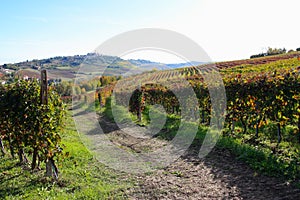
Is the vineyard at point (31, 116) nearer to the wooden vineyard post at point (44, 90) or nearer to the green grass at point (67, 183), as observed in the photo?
the wooden vineyard post at point (44, 90)

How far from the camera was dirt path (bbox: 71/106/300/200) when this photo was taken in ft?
16.7

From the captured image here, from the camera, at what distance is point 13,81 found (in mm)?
5953

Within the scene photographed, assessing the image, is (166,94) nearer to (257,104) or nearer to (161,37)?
(161,37)

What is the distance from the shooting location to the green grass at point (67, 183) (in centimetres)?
515

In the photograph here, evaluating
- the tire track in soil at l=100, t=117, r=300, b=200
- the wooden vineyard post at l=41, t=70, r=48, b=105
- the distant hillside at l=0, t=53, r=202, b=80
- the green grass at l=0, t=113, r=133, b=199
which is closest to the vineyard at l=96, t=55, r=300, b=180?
the tire track in soil at l=100, t=117, r=300, b=200

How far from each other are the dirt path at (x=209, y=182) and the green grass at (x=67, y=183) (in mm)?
504

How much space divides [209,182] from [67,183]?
3.44 m

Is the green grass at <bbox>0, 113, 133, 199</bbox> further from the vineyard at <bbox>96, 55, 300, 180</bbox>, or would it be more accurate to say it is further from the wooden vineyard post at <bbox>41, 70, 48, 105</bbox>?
the vineyard at <bbox>96, 55, 300, 180</bbox>

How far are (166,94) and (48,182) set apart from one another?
12324mm

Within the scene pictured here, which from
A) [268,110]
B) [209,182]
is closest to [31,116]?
[209,182]

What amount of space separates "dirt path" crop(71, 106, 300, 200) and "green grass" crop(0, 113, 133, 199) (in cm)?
50

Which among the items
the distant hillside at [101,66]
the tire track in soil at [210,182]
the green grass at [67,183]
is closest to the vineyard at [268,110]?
the tire track in soil at [210,182]

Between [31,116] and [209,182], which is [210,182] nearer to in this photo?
[209,182]

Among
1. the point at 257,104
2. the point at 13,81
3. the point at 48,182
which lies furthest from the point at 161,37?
the point at 48,182
